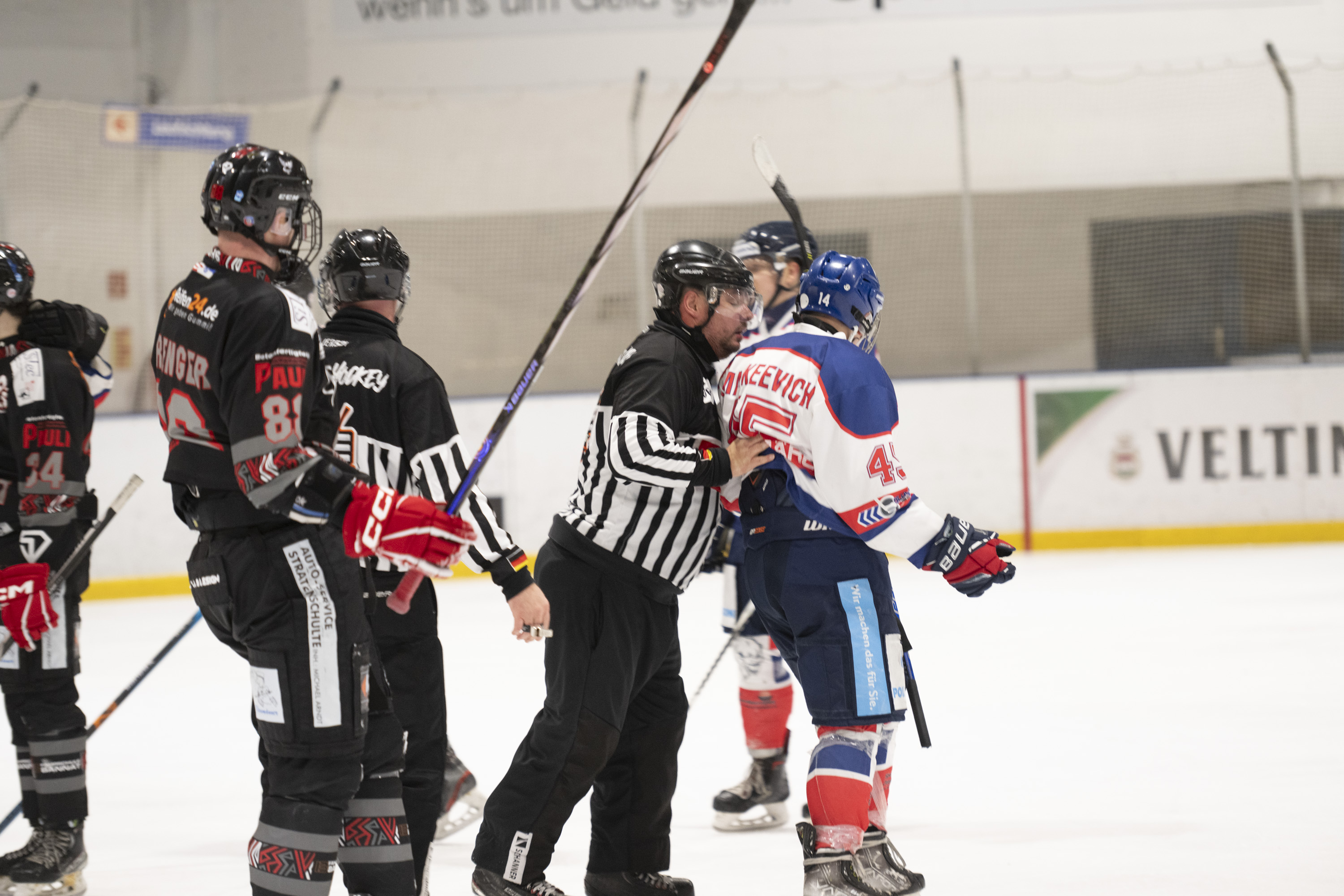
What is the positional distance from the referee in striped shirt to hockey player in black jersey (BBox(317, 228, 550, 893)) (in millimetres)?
189

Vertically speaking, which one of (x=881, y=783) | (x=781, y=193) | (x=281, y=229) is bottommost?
(x=881, y=783)

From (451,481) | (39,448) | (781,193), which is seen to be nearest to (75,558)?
(39,448)

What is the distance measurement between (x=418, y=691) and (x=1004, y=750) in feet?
6.84

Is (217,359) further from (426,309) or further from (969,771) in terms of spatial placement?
(426,309)

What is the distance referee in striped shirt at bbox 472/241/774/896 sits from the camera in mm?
2572

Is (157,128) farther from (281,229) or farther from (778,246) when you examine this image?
(281,229)

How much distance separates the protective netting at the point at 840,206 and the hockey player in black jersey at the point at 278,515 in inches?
295

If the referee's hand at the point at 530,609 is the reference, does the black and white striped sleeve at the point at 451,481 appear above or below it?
above

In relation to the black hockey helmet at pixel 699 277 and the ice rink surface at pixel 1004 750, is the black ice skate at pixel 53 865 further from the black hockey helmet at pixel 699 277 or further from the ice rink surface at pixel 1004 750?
the black hockey helmet at pixel 699 277

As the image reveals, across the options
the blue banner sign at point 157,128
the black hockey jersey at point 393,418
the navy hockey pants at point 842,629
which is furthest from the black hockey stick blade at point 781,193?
the blue banner sign at point 157,128

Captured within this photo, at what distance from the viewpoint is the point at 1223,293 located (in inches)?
386

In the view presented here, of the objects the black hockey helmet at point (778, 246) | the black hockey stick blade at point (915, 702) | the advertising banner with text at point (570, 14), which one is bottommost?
the black hockey stick blade at point (915, 702)

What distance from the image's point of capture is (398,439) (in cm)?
263

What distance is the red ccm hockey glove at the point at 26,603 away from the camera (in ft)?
9.23
